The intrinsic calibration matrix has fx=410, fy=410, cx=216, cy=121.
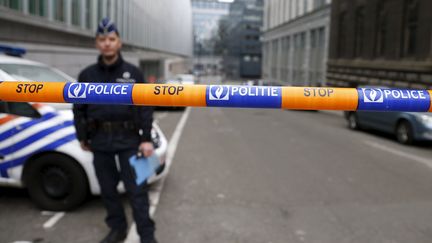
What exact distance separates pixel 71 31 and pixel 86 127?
17433 millimetres

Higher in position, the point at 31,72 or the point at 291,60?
the point at 291,60

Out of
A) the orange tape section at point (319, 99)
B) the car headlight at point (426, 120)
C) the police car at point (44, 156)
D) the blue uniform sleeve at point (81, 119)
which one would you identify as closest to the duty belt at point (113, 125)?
the blue uniform sleeve at point (81, 119)

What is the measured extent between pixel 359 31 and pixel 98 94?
96.1ft

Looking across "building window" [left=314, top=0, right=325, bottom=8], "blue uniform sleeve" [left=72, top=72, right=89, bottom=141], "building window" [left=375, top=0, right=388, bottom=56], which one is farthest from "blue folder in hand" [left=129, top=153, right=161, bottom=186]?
"building window" [left=314, top=0, right=325, bottom=8]

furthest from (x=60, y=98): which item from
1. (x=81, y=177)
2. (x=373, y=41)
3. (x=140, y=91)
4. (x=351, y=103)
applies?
(x=373, y=41)

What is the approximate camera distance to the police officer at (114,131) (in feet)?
12.3

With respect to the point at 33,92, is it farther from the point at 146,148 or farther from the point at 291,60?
the point at 291,60

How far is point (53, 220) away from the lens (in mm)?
4461

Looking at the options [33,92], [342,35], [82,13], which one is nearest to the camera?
[33,92]

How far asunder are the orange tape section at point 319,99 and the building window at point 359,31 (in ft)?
91.5

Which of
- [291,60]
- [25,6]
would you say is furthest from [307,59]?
[25,6]

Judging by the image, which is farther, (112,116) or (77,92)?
(112,116)

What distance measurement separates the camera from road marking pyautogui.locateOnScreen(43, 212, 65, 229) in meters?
4.30

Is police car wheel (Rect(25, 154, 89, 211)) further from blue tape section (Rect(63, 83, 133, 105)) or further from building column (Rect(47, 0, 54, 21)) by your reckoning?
building column (Rect(47, 0, 54, 21))
